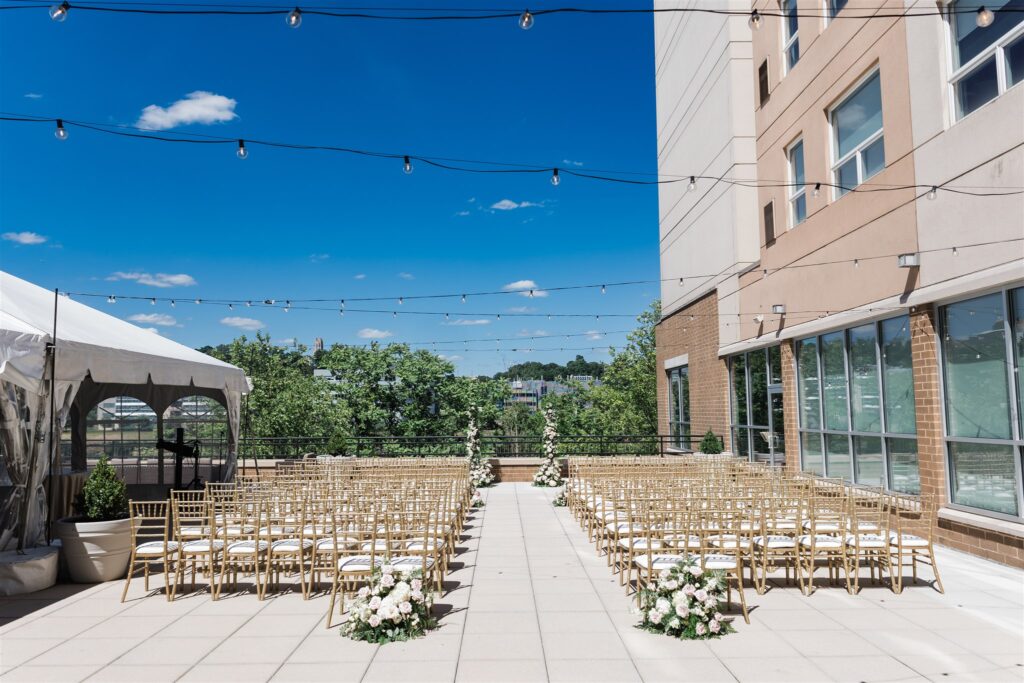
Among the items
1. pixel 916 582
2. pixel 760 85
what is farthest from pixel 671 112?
pixel 916 582

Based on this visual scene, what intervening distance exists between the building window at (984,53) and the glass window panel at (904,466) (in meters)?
4.46

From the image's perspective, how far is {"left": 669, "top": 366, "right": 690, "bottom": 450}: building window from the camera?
20906mm

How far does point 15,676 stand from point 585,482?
7811 mm

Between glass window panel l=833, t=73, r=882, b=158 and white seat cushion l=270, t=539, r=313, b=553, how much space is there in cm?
999

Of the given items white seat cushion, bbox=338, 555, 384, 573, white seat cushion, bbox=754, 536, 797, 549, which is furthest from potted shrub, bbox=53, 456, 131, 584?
white seat cushion, bbox=754, 536, 797, 549

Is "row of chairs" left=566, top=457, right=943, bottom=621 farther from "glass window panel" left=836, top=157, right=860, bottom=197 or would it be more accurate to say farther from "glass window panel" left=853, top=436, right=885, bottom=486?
"glass window panel" left=836, top=157, right=860, bottom=197

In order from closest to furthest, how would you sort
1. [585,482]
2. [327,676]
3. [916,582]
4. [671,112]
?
1. [327,676]
2. [916,582]
3. [585,482]
4. [671,112]

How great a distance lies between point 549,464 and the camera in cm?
1761

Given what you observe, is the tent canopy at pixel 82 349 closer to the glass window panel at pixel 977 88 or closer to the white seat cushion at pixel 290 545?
the white seat cushion at pixel 290 545

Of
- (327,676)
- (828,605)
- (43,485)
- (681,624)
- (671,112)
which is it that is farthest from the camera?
(671,112)

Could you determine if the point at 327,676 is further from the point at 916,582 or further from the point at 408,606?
the point at 916,582

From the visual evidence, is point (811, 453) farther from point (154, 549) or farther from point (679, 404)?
point (154, 549)

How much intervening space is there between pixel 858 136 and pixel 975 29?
9.87ft

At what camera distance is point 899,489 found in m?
10.5
